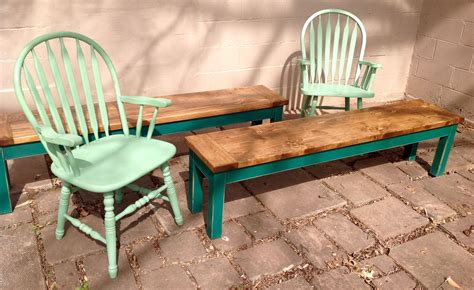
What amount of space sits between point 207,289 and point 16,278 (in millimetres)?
895

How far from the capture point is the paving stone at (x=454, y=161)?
124 inches

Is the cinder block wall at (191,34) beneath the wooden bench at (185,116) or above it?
above

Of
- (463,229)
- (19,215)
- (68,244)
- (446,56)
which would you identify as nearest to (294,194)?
(463,229)

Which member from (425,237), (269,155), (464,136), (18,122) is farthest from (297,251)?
(464,136)

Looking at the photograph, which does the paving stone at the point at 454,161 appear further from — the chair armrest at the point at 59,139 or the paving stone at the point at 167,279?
the chair armrest at the point at 59,139

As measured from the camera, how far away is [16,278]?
1.94 metres

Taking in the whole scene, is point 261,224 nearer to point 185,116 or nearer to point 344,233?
point 344,233

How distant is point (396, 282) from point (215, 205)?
95 cm

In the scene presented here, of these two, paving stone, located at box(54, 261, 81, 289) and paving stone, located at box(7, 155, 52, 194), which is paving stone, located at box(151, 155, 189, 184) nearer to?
paving stone, located at box(7, 155, 52, 194)

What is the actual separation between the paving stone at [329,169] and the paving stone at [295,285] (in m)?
1.08

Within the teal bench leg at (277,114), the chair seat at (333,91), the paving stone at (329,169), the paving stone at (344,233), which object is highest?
the chair seat at (333,91)

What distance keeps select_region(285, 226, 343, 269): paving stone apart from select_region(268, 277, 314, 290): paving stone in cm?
15

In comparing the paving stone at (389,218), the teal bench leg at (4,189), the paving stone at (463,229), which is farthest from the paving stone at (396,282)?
the teal bench leg at (4,189)

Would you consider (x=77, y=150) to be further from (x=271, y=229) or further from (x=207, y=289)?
(x=271, y=229)
